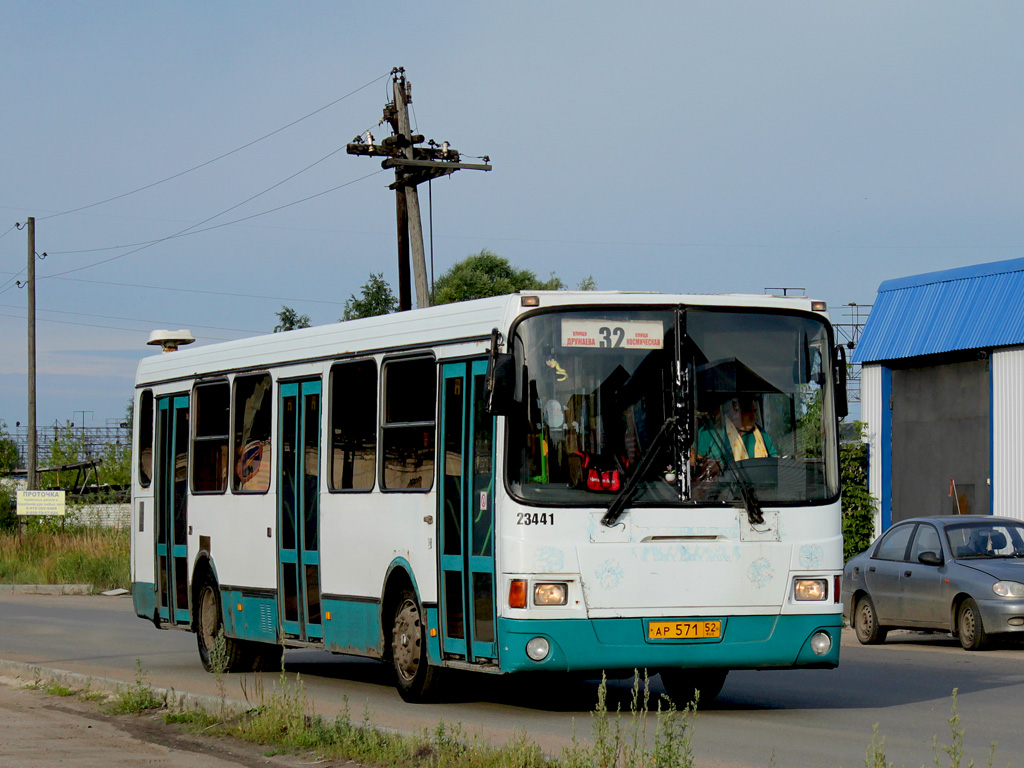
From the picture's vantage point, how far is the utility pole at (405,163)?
2878 centimetres

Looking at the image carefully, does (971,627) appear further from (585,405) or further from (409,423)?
(585,405)

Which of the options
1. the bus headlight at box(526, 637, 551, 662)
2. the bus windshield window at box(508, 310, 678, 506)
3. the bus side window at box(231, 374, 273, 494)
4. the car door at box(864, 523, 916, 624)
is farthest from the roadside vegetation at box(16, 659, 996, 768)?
the car door at box(864, 523, 916, 624)

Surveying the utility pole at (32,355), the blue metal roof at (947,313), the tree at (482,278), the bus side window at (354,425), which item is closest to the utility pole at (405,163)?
the blue metal roof at (947,313)

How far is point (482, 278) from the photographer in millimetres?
82250

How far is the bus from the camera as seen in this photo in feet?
34.4

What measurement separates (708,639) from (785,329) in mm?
2236

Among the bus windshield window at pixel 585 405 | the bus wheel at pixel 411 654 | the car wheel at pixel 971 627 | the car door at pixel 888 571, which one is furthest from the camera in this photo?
the car door at pixel 888 571

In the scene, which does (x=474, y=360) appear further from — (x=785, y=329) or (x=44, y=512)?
(x=44, y=512)

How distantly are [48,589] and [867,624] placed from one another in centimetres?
2252

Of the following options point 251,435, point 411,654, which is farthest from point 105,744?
point 251,435

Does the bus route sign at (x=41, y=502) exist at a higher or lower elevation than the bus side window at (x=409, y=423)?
lower

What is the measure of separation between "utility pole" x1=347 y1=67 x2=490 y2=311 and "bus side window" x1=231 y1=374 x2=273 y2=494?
13.7m

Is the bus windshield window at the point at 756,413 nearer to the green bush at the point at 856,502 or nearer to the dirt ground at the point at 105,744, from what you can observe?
the dirt ground at the point at 105,744

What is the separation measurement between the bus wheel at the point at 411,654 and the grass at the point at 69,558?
23706mm
